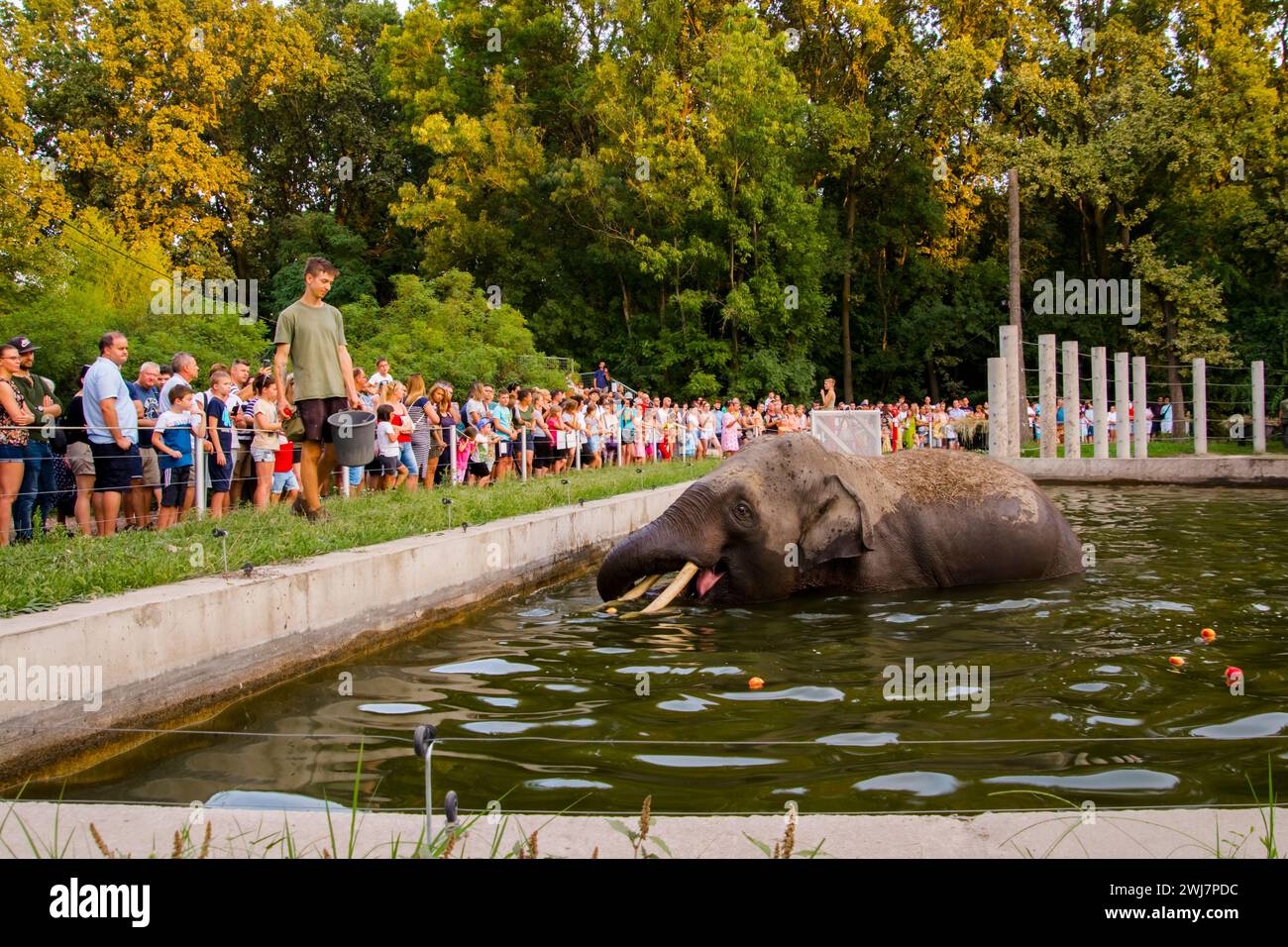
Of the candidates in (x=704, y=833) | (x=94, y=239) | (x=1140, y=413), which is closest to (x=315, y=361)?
(x=704, y=833)

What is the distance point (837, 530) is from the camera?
9.48m

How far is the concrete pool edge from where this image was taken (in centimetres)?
336

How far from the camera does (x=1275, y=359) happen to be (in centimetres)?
3862

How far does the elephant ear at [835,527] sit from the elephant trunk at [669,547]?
0.85 m

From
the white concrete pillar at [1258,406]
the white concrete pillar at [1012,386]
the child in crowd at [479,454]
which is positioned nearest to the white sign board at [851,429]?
the white concrete pillar at [1012,386]

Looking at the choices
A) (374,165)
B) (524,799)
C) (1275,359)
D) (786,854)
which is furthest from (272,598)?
(374,165)

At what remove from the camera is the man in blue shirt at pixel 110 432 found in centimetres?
1006

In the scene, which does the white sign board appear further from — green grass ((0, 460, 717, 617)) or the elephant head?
the elephant head

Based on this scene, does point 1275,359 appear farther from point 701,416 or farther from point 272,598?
point 272,598

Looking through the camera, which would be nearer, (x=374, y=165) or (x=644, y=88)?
(x=644, y=88)

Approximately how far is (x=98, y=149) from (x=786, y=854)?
40022 millimetres
